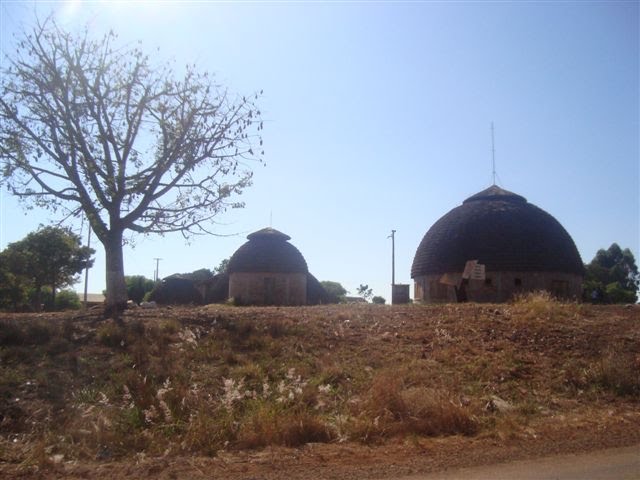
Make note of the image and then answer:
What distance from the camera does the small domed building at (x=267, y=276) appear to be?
111ft

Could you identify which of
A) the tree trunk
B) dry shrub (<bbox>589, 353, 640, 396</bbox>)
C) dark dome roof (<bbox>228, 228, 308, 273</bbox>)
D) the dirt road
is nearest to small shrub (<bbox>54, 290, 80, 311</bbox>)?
dark dome roof (<bbox>228, 228, 308, 273</bbox>)

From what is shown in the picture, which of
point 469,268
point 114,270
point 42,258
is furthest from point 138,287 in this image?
point 114,270

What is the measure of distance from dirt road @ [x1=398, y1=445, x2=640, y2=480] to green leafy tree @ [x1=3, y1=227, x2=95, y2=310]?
118 feet

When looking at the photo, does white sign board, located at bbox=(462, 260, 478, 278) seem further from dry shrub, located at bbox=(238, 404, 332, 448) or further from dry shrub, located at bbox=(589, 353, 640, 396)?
dry shrub, located at bbox=(238, 404, 332, 448)

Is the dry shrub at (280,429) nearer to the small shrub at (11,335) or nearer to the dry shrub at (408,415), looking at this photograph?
the dry shrub at (408,415)

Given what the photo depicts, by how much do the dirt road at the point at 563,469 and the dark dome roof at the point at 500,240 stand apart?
23.3m

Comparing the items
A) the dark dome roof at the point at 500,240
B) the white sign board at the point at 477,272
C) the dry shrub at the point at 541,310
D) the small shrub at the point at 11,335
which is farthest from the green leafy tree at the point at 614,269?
the small shrub at the point at 11,335

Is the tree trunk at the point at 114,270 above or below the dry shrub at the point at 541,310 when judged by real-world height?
above

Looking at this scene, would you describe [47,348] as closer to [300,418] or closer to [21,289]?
[300,418]

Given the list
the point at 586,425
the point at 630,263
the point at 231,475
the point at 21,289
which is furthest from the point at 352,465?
the point at 630,263

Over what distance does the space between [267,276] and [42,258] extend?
678 inches

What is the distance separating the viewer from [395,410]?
28.3ft

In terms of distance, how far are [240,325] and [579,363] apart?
7.11 meters

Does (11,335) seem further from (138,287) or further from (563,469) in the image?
(138,287)
